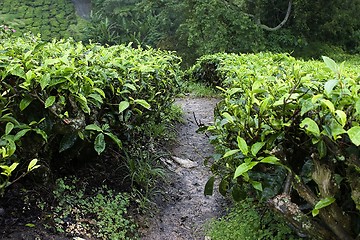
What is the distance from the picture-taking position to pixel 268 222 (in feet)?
7.58

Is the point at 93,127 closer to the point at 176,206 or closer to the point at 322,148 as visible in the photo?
the point at 176,206

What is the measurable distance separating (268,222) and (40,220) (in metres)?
1.28

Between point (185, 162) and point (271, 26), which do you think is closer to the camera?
point (185, 162)

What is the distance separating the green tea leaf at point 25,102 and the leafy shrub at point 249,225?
136 centimetres

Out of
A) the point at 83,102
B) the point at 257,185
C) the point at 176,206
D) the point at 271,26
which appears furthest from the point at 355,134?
the point at 271,26

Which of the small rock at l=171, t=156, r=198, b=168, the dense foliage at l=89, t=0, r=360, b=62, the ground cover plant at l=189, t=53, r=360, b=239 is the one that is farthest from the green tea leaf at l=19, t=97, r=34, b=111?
the dense foliage at l=89, t=0, r=360, b=62

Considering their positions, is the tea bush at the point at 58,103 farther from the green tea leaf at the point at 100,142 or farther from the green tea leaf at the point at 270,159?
the green tea leaf at the point at 270,159

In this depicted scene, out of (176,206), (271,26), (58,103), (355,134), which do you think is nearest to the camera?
(355,134)

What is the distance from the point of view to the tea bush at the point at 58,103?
82.6 inches

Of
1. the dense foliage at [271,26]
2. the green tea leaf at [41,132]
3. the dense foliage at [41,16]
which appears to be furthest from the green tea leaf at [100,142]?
the dense foliage at [41,16]

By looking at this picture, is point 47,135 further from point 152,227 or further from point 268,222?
point 268,222

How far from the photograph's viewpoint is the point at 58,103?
219 centimetres

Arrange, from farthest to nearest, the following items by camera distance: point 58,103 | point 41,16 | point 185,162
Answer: point 41,16
point 185,162
point 58,103

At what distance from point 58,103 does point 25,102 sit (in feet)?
0.56
